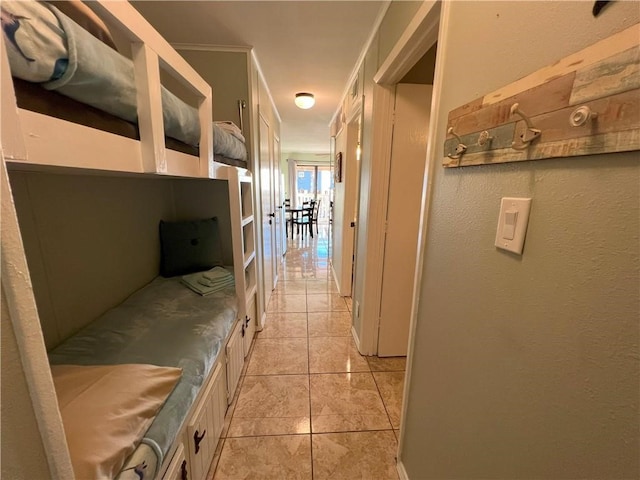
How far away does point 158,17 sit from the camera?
1.70 m

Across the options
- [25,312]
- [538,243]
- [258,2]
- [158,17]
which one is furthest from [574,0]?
[158,17]

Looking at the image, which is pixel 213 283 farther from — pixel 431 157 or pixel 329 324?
pixel 431 157

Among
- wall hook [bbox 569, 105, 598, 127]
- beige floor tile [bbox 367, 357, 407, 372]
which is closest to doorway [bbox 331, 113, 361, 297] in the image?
beige floor tile [bbox 367, 357, 407, 372]

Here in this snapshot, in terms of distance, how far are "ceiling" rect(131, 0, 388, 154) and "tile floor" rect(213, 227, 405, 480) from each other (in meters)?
2.43

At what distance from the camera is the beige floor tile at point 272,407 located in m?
1.51

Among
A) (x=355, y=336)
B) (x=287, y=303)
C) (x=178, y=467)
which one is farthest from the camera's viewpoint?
(x=287, y=303)

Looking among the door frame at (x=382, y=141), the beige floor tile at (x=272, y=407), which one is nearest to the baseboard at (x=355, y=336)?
the door frame at (x=382, y=141)

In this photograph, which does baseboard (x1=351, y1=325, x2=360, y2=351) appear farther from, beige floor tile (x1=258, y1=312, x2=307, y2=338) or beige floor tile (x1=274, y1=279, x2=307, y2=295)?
beige floor tile (x1=274, y1=279, x2=307, y2=295)

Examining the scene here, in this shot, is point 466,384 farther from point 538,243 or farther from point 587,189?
point 587,189

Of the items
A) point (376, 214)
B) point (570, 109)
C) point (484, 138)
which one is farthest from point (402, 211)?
point (570, 109)

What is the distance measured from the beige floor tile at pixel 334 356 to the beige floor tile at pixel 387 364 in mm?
55

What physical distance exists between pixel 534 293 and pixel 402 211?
52.4 inches

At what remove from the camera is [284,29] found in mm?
1822

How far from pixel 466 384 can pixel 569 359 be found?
38cm
